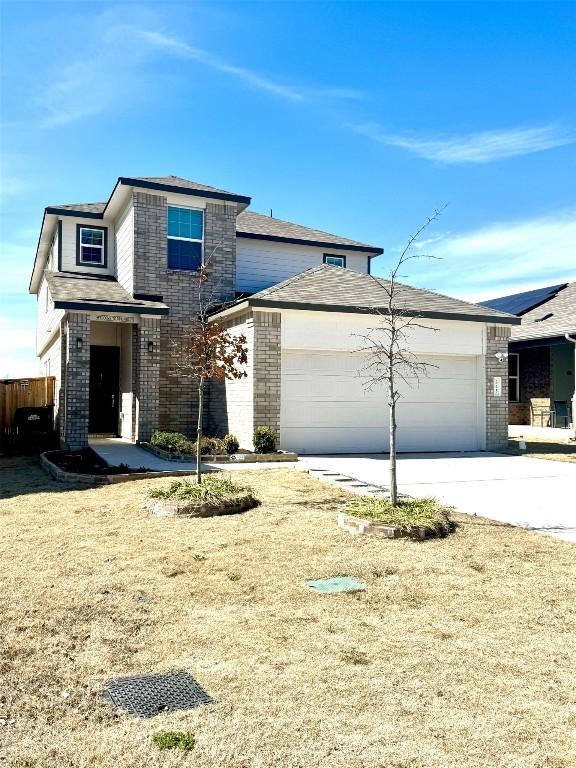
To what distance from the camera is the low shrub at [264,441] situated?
45.3ft

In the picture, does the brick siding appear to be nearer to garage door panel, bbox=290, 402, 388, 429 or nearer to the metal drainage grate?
garage door panel, bbox=290, 402, 388, 429

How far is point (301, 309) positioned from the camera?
14469 millimetres

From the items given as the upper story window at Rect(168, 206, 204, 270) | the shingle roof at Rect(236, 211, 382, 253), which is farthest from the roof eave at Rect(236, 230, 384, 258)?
the upper story window at Rect(168, 206, 204, 270)

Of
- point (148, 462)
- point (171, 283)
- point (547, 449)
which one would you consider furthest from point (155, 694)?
point (547, 449)

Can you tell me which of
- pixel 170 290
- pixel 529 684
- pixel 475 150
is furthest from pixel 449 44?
pixel 529 684

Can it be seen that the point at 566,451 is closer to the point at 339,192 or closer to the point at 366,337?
the point at 366,337

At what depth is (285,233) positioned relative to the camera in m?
20.9

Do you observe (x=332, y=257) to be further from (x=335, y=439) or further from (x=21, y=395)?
(x=21, y=395)

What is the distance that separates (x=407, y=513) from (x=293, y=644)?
3446 millimetres

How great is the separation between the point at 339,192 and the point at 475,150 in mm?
3593

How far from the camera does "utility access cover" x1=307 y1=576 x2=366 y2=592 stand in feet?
17.1

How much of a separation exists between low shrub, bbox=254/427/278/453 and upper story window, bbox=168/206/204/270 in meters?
5.93

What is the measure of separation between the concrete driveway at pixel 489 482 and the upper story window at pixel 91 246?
32.9 feet

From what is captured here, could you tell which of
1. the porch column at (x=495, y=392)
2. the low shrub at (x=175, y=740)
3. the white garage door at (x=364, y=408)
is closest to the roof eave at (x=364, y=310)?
the porch column at (x=495, y=392)
